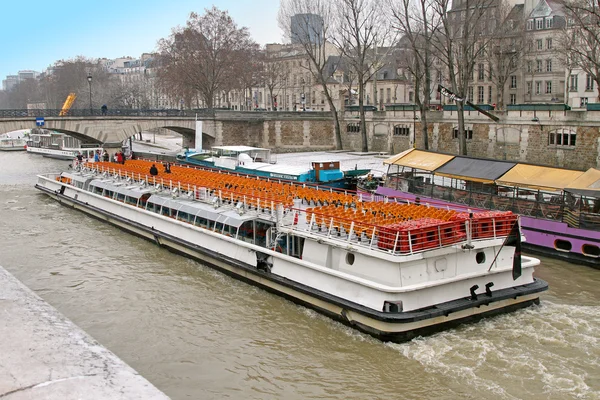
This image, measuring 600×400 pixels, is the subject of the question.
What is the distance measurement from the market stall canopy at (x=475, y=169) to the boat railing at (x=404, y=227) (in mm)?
6734

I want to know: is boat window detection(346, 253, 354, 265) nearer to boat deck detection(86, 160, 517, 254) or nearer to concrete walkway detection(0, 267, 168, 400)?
boat deck detection(86, 160, 517, 254)

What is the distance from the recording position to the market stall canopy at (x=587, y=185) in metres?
20.4

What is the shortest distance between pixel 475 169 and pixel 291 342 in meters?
12.8

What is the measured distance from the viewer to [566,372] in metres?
13.1

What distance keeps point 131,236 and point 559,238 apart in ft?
51.3

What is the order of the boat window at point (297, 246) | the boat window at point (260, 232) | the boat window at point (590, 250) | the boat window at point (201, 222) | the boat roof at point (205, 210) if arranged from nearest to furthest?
the boat window at point (297, 246) → the boat window at point (260, 232) → the boat roof at point (205, 210) → the boat window at point (590, 250) → the boat window at point (201, 222)

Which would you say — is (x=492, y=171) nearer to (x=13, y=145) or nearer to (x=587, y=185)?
(x=587, y=185)

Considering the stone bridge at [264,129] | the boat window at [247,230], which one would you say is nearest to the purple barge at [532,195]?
the boat window at [247,230]

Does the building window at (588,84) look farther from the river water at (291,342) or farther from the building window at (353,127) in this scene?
the river water at (291,342)

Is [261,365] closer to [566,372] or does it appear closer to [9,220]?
[566,372]

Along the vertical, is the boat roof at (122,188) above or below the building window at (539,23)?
below

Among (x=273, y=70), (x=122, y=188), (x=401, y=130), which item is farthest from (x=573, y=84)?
(x=122, y=188)

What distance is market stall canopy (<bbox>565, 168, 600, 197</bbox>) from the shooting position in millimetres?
20375

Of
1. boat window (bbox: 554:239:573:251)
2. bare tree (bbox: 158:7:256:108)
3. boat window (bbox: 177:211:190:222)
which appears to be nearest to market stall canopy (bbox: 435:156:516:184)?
boat window (bbox: 554:239:573:251)
